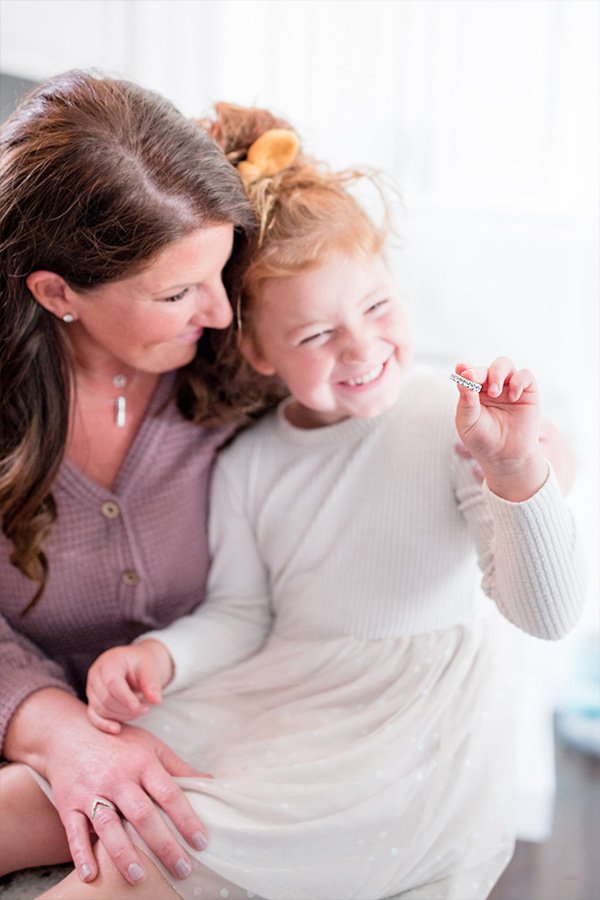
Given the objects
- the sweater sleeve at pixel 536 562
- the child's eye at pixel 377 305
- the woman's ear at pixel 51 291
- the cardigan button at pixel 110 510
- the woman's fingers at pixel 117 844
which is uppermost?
the woman's ear at pixel 51 291

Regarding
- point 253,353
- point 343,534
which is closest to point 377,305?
point 253,353

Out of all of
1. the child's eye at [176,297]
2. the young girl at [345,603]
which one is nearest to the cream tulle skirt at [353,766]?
the young girl at [345,603]

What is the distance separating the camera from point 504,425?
2.88ft

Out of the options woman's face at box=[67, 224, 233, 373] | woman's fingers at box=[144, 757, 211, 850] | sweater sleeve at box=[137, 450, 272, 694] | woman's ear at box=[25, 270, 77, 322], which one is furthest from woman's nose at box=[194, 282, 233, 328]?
woman's fingers at box=[144, 757, 211, 850]

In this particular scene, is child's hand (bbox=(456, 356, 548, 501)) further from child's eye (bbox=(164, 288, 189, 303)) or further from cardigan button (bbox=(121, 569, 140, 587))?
cardigan button (bbox=(121, 569, 140, 587))

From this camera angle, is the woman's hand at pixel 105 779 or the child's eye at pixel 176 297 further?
the child's eye at pixel 176 297

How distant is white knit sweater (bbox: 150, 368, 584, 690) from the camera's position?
3.73 ft

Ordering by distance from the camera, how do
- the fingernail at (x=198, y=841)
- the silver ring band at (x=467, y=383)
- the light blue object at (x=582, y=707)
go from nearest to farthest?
the silver ring band at (x=467, y=383), the fingernail at (x=198, y=841), the light blue object at (x=582, y=707)

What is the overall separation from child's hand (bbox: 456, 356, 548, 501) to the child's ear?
357mm

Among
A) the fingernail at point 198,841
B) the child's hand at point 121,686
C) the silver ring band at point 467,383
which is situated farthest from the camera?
the child's hand at point 121,686

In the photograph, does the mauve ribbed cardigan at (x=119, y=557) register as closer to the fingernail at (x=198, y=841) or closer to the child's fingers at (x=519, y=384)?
the fingernail at (x=198, y=841)

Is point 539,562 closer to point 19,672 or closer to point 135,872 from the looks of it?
point 135,872

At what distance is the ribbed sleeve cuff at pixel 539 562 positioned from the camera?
3.01 ft

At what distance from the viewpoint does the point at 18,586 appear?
1.18 m
